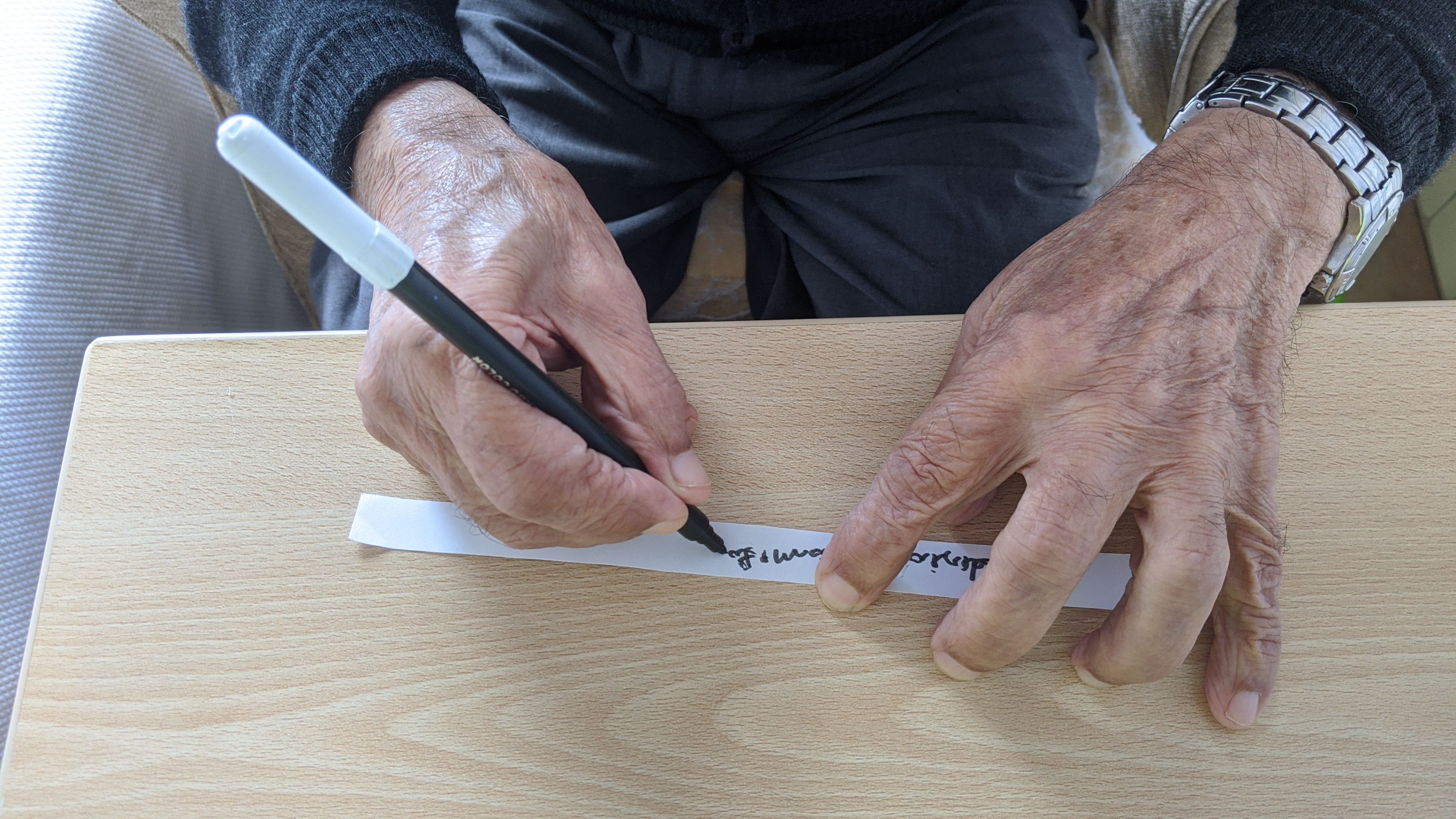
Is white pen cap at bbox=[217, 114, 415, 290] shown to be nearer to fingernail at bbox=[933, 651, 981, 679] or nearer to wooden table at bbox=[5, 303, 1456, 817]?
wooden table at bbox=[5, 303, 1456, 817]

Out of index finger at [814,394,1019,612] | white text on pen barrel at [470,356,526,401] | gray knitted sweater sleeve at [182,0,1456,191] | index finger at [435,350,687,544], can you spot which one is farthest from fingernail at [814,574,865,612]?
gray knitted sweater sleeve at [182,0,1456,191]

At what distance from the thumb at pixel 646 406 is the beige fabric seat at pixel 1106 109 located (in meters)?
0.30

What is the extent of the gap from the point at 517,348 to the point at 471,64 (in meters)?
0.34

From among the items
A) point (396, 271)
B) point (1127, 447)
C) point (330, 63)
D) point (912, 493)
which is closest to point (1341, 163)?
point (1127, 447)

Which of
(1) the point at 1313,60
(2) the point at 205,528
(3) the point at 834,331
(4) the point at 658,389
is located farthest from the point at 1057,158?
(2) the point at 205,528

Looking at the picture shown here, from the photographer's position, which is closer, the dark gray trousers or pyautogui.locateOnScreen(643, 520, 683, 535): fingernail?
pyautogui.locateOnScreen(643, 520, 683, 535): fingernail

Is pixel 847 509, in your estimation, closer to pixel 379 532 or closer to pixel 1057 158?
pixel 379 532

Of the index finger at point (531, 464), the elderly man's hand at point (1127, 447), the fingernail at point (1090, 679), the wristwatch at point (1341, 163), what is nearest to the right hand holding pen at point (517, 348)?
the index finger at point (531, 464)

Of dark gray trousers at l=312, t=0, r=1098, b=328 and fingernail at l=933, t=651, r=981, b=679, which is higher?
dark gray trousers at l=312, t=0, r=1098, b=328

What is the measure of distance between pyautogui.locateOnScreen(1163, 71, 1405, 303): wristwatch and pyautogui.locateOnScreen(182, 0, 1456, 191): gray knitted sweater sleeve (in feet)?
→ 0.05

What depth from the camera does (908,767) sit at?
18.0 inches

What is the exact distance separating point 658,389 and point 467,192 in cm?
18

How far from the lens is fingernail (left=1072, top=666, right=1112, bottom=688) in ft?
1.55

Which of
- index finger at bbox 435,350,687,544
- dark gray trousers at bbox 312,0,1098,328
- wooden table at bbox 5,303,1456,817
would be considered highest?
dark gray trousers at bbox 312,0,1098,328
